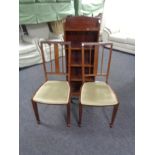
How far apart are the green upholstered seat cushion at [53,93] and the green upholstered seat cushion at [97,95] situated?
Result: 0.18 metres

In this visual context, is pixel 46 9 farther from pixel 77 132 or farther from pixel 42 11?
pixel 77 132

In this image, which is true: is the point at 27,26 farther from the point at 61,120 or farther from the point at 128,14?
the point at 128,14

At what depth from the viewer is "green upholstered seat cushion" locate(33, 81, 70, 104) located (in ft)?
5.59

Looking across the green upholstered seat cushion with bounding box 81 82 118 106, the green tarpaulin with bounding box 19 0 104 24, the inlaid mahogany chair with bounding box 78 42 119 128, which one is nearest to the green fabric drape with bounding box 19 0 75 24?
the green tarpaulin with bounding box 19 0 104 24

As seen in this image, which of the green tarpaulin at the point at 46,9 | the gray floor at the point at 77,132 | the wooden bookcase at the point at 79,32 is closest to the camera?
the gray floor at the point at 77,132

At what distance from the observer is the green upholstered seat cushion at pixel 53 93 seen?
170 centimetres

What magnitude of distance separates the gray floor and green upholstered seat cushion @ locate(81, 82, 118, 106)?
37 centimetres

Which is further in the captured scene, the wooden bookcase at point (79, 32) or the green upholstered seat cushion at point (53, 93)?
the wooden bookcase at point (79, 32)

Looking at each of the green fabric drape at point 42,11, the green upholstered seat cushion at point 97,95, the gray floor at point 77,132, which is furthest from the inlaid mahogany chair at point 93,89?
the green fabric drape at point 42,11

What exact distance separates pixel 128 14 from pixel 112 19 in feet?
1.46

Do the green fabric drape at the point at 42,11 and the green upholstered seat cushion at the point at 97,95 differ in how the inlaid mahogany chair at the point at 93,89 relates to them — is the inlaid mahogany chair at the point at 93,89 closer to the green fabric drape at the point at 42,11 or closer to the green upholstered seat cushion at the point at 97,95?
the green upholstered seat cushion at the point at 97,95

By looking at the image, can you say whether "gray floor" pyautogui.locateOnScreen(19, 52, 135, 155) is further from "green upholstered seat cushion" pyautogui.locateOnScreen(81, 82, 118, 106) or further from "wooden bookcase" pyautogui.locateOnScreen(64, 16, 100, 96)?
"wooden bookcase" pyautogui.locateOnScreen(64, 16, 100, 96)

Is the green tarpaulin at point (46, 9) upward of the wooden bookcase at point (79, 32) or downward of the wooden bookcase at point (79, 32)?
upward
